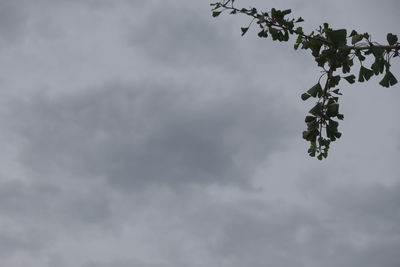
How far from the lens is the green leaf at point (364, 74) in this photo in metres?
7.04

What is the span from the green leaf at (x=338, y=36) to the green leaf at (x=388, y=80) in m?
0.79

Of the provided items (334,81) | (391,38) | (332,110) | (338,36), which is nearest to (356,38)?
(338,36)

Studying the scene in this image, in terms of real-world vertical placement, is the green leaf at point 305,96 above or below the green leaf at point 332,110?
above

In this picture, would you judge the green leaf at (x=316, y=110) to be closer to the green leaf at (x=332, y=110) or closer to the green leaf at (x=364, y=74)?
the green leaf at (x=332, y=110)

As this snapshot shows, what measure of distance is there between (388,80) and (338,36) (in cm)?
103

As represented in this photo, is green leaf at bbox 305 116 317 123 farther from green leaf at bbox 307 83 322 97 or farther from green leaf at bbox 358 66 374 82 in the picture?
green leaf at bbox 358 66 374 82

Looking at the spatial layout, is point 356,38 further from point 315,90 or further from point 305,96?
point 305,96

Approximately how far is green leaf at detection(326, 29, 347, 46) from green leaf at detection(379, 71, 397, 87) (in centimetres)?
79

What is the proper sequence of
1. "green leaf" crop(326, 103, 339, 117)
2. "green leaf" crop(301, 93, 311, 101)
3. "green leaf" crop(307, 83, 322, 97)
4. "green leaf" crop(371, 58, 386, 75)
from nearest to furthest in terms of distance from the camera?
1. "green leaf" crop(371, 58, 386, 75)
2. "green leaf" crop(326, 103, 339, 117)
3. "green leaf" crop(307, 83, 322, 97)
4. "green leaf" crop(301, 93, 311, 101)

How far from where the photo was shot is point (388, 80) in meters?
6.91

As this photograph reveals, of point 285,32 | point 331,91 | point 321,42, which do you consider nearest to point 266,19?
point 285,32

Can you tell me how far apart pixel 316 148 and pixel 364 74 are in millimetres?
1336

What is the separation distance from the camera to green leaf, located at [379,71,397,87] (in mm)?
6832

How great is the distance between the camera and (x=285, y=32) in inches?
291
